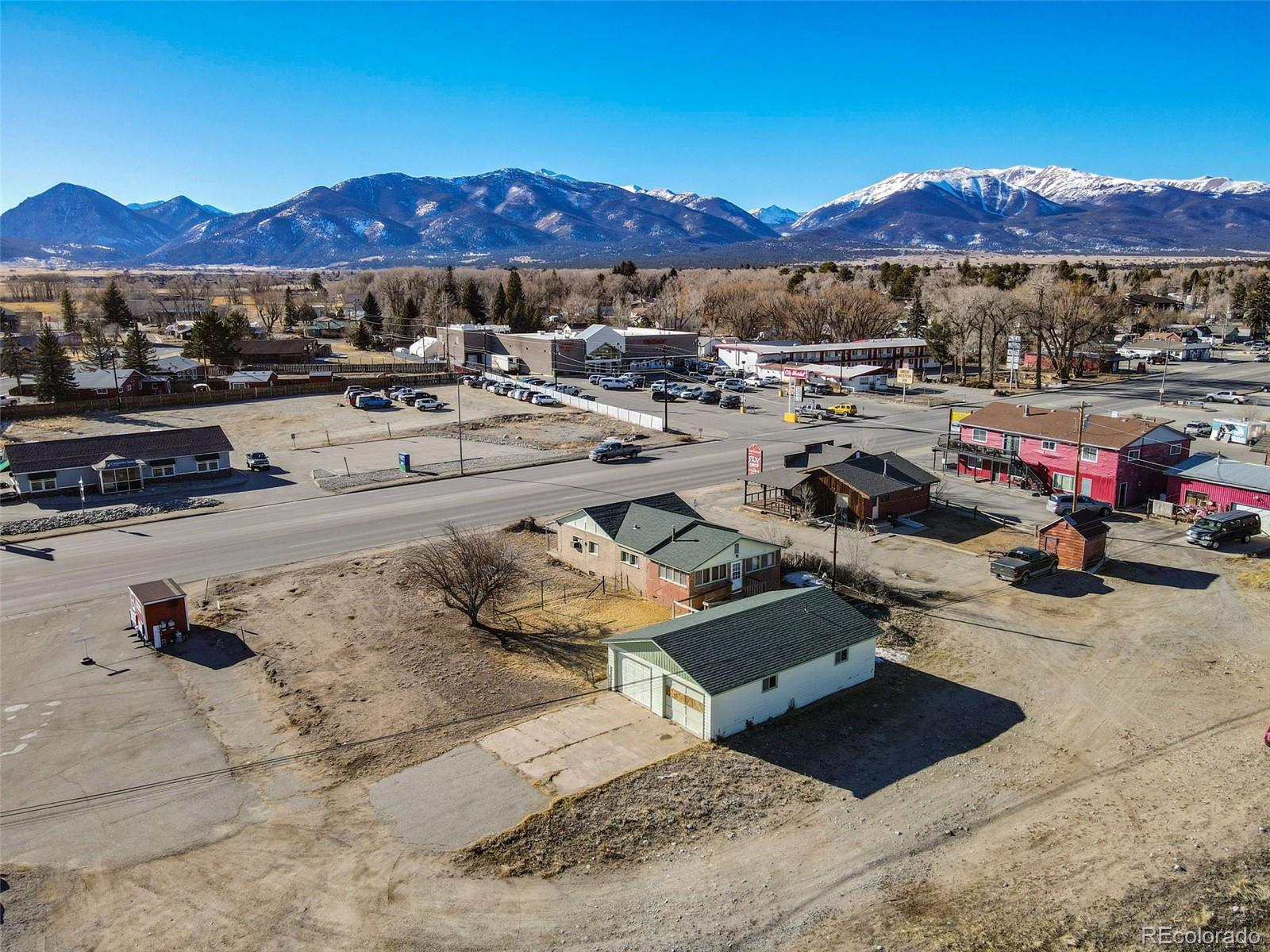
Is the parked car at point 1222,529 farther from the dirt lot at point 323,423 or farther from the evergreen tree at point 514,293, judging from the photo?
the evergreen tree at point 514,293

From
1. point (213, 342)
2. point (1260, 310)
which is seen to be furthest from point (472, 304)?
point (1260, 310)

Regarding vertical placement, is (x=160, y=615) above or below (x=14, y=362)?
below

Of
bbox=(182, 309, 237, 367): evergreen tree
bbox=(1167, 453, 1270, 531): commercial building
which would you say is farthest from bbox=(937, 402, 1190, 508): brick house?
bbox=(182, 309, 237, 367): evergreen tree

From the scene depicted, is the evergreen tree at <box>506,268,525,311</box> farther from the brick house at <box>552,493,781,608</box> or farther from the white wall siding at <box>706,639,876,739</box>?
the white wall siding at <box>706,639,876,739</box>

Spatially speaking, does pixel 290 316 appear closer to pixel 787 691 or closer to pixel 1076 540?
pixel 1076 540

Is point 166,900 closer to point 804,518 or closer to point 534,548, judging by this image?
point 534,548

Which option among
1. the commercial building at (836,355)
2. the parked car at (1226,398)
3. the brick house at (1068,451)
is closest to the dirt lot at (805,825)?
the brick house at (1068,451)
